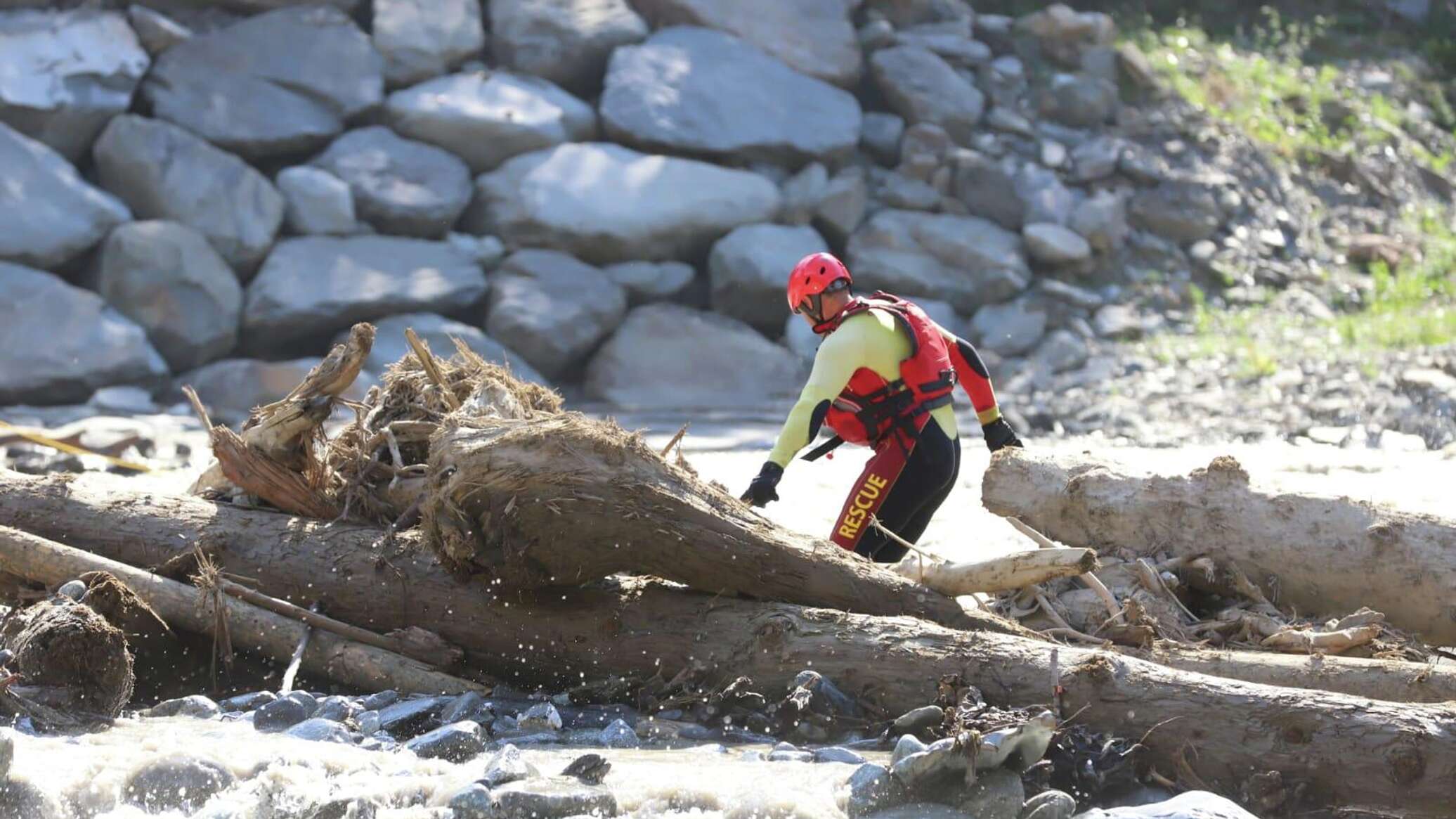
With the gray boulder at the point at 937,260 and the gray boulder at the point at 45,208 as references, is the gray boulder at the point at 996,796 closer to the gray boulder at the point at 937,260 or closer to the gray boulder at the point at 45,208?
the gray boulder at the point at 937,260

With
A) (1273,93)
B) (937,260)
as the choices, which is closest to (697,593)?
(937,260)

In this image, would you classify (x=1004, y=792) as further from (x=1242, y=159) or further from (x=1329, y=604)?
(x=1242, y=159)

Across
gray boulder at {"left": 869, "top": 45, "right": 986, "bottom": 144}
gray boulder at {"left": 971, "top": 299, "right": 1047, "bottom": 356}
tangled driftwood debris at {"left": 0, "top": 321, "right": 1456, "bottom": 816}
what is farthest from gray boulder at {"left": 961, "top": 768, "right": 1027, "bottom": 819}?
gray boulder at {"left": 869, "top": 45, "right": 986, "bottom": 144}

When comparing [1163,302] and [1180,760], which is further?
[1163,302]

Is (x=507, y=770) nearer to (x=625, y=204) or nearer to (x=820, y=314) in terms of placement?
(x=820, y=314)

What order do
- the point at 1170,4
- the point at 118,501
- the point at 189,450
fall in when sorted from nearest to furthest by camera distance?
the point at 118,501, the point at 189,450, the point at 1170,4

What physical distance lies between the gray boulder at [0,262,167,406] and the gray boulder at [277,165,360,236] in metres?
1.70

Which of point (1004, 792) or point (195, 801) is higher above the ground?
point (1004, 792)

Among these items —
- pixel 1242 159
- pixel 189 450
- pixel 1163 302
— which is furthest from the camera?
pixel 1242 159

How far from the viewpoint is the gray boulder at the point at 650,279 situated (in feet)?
45.8

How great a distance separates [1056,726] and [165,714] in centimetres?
276

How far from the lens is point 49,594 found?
17.9 feet

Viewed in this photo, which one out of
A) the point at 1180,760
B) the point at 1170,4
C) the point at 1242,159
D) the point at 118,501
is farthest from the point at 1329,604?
the point at 1170,4

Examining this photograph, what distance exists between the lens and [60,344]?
12266 millimetres
